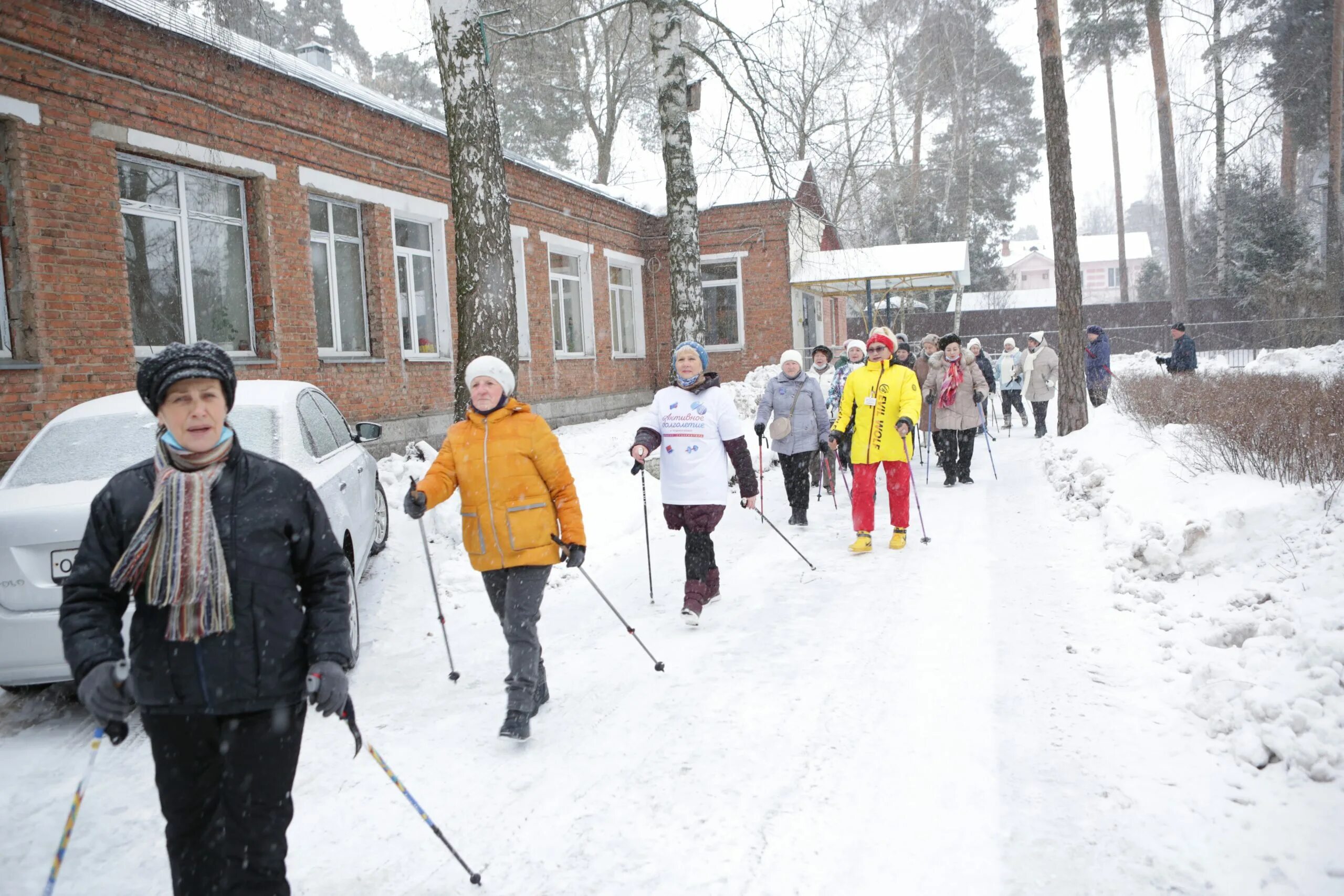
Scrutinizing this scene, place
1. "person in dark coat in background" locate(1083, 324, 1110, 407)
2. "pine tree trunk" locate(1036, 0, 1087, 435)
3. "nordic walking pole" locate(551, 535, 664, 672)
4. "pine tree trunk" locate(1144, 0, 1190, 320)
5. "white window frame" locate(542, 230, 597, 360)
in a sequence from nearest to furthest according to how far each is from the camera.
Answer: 1. "nordic walking pole" locate(551, 535, 664, 672)
2. "pine tree trunk" locate(1036, 0, 1087, 435)
3. "person in dark coat in background" locate(1083, 324, 1110, 407)
4. "white window frame" locate(542, 230, 597, 360)
5. "pine tree trunk" locate(1144, 0, 1190, 320)

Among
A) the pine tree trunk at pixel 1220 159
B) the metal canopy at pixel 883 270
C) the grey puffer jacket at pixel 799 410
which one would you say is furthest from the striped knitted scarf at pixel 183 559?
the pine tree trunk at pixel 1220 159

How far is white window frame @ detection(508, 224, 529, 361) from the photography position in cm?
1667

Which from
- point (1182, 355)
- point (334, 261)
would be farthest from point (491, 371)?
point (1182, 355)

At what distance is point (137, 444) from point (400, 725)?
2.38m

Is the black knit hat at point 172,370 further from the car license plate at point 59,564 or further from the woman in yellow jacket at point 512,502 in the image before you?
the car license plate at point 59,564

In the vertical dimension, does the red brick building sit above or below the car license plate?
above

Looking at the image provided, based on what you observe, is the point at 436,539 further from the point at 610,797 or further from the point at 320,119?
the point at 320,119

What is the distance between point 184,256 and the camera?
1019 centimetres

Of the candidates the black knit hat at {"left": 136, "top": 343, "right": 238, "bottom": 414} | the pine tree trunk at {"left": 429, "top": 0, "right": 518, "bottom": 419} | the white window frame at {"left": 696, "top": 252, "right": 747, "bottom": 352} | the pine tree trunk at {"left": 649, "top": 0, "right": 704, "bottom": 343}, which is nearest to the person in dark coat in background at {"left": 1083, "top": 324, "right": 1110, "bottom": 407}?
the pine tree trunk at {"left": 649, "top": 0, "right": 704, "bottom": 343}

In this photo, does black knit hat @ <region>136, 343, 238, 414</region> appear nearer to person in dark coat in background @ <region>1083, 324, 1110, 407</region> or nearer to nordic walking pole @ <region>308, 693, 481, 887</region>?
nordic walking pole @ <region>308, 693, 481, 887</region>

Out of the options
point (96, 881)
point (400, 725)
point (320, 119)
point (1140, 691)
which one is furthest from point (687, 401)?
point (320, 119)

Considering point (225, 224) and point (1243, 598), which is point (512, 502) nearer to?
point (1243, 598)

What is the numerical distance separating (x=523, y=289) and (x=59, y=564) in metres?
12.8

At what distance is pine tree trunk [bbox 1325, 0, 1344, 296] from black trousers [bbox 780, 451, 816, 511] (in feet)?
76.9
